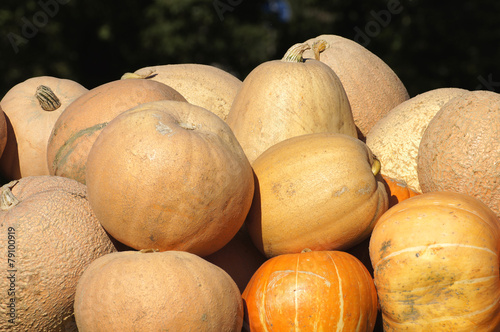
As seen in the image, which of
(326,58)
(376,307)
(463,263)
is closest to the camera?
(463,263)

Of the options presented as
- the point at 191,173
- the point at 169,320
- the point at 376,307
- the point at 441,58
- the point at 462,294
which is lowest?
the point at 441,58

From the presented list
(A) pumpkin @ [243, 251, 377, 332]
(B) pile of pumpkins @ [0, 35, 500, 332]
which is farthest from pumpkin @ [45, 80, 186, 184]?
(A) pumpkin @ [243, 251, 377, 332]

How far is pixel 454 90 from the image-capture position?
10.8 feet

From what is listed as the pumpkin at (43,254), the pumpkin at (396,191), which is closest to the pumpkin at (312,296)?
the pumpkin at (396,191)

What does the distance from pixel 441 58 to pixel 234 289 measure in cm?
773

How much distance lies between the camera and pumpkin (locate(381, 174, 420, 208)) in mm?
2848

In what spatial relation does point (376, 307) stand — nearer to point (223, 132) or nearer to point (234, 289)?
point (234, 289)

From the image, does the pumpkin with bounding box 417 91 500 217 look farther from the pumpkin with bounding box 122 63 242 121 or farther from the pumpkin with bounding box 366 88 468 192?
the pumpkin with bounding box 122 63 242 121

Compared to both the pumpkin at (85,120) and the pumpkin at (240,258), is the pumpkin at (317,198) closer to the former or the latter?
the pumpkin at (240,258)

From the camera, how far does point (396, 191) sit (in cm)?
287

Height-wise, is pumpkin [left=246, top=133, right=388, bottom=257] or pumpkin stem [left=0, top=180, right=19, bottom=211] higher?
pumpkin stem [left=0, top=180, right=19, bottom=211]

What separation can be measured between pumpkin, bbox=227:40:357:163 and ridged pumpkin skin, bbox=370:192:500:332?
878 millimetres

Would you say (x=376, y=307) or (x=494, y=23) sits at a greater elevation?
(x=376, y=307)

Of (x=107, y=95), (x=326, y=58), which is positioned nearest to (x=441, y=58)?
(x=326, y=58)
